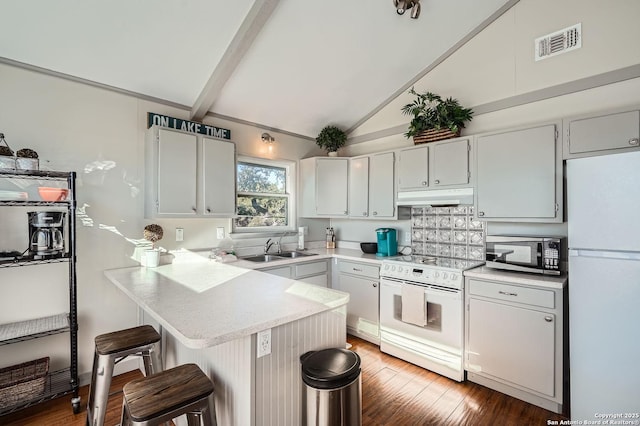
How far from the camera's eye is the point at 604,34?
7.82 ft

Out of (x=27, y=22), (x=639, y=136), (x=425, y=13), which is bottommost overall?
(x=639, y=136)

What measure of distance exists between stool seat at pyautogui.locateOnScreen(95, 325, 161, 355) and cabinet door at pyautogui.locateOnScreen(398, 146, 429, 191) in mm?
2694

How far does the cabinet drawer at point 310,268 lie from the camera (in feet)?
11.0

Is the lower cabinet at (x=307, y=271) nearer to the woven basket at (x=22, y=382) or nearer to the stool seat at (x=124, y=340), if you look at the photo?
the stool seat at (x=124, y=340)

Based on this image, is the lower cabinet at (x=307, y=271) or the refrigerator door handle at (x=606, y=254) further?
the lower cabinet at (x=307, y=271)

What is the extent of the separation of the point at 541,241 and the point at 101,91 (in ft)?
12.8

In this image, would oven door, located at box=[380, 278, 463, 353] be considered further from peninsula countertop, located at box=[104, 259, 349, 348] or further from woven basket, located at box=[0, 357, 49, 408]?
woven basket, located at box=[0, 357, 49, 408]

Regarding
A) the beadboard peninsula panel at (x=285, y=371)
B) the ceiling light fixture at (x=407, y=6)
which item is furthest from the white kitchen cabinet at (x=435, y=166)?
the beadboard peninsula panel at (x=285, y=371)

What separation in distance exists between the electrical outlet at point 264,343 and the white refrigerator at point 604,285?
201 cm

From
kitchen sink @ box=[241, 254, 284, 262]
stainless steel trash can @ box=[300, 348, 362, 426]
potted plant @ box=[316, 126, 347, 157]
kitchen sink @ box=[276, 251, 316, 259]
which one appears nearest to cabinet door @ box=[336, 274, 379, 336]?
kitchen sink @ box=[276, 251, 316, 259]

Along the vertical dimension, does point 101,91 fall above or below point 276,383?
above

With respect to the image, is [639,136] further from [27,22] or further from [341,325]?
[27,22]

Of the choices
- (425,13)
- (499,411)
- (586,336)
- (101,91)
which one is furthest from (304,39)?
(499,411)

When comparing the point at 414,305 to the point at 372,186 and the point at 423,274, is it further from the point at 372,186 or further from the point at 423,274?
the point at 372,186
